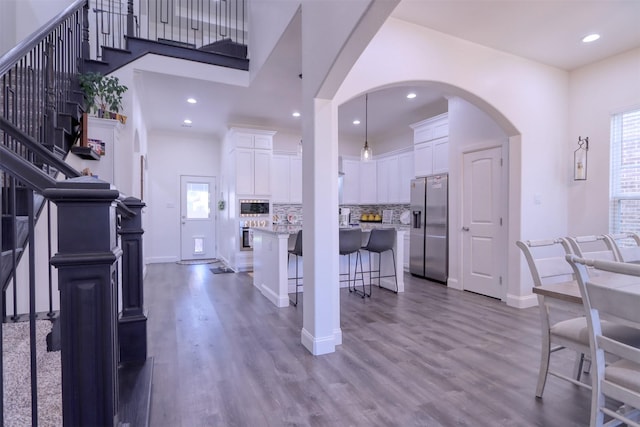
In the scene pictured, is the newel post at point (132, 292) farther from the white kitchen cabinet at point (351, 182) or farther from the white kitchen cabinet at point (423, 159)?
the white kitchen cabinet at point (351, 182)

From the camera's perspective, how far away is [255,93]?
5160mm

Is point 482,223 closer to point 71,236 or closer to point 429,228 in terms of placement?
point 429,228

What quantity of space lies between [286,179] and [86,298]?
6384 millimetres

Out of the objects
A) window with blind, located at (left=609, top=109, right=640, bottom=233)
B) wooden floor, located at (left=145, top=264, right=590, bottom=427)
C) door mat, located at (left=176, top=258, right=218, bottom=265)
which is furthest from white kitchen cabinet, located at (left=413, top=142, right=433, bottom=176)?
door mat, located at (left=176, top=258, right=218, bottom=265)

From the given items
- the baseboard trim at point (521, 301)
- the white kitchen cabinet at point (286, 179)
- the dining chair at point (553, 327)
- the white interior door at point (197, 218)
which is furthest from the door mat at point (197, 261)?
the dining chair at point (553, 327)

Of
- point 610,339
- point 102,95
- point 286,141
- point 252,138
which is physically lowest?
point 610,339

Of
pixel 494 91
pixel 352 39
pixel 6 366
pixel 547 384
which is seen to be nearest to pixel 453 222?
pixel 494 91

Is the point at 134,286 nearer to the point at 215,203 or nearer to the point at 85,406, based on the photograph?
the point at 85,406

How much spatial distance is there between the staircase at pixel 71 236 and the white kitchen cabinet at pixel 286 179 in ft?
8.37

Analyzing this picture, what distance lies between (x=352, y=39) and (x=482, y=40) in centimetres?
229

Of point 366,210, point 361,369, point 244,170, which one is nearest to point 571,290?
point 361,369

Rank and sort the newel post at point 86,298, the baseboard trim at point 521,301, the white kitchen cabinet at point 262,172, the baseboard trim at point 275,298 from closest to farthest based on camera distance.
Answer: the newel post at point 86,298 < the baseboard trim at point 521,301 < the baseboard trim at point 275,298 < the white kitchen cabinet at point 262,172

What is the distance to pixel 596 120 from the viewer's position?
4.19 metres

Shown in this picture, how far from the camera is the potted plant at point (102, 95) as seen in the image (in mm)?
3576
